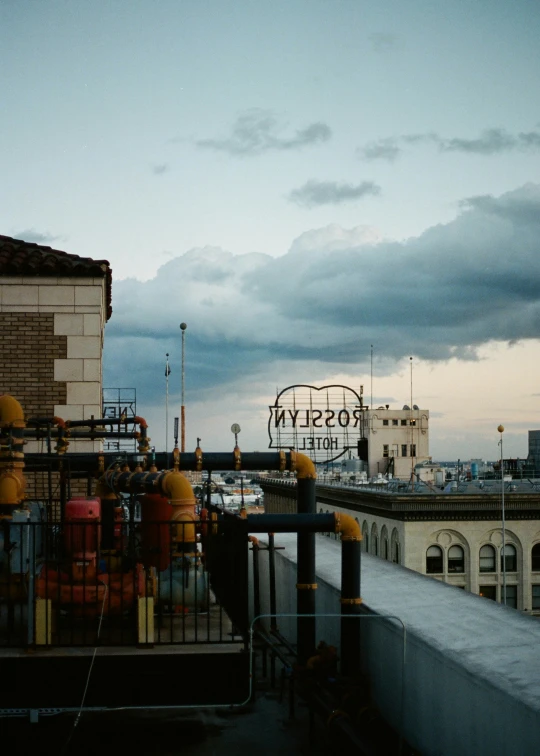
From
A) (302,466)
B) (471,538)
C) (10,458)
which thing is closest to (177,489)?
(302,466)

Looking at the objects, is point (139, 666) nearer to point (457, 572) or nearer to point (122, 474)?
point (122, 474)

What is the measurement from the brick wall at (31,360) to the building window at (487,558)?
1673 inches

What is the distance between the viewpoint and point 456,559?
5781cm

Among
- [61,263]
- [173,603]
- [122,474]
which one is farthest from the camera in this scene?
[61,263]

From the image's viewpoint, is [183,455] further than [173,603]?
Yes

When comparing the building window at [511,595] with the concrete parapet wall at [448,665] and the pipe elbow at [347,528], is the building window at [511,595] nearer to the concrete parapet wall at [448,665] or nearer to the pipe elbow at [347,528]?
the concrete parapet wall at [448,665]

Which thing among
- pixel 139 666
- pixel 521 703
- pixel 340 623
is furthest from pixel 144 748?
pixel 521 703

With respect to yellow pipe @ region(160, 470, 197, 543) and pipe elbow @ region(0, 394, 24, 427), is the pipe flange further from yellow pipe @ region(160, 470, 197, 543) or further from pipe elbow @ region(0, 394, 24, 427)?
pipe elbow @ region(0, 394, 24, 427)

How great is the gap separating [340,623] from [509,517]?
49.2 meters

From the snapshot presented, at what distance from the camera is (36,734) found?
392 inches

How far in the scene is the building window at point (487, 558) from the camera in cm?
5825

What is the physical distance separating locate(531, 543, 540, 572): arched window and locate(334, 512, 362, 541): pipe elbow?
50.5m

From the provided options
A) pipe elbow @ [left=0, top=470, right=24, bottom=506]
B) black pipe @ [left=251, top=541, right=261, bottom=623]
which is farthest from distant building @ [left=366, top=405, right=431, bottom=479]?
pipe elbow @ [left=0, top=470, right=24, bottom=506]

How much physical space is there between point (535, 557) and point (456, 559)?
567cm
